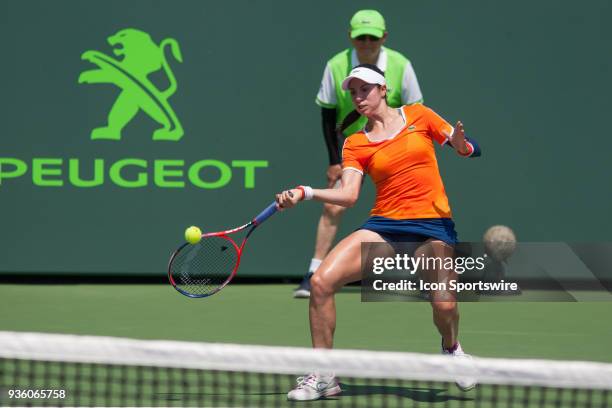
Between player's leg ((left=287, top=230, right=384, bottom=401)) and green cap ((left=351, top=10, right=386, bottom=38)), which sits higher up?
green cap ((left=351, top=10, right=386, bottom=38))

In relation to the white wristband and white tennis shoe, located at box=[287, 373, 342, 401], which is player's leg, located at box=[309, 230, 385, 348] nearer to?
white tennis shoe, located at box=[287, 373, 342, 401]

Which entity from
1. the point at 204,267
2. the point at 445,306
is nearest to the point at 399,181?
the point at 445,306

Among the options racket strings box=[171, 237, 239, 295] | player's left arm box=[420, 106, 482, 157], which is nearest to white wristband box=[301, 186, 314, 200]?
player's left arm box=[420, 106, 482, 157]

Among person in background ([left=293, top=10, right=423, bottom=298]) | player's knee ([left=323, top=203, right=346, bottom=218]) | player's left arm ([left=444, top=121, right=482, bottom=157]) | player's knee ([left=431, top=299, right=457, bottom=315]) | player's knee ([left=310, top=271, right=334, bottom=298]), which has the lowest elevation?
player's knee ([left=431, top=299, right=457, bottom=315])

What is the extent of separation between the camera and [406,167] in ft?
15.5

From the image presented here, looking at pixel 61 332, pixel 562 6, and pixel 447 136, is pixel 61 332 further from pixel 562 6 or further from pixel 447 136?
pixel 562 6

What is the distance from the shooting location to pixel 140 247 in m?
7.32

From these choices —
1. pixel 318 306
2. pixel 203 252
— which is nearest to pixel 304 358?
pixel 318 306

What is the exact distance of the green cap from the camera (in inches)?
257

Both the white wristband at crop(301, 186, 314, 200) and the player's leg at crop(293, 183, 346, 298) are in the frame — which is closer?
the white wristband at crop(301, 186, 314, 200)

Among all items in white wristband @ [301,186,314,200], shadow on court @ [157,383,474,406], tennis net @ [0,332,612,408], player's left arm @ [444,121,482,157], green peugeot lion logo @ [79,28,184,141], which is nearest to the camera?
tennis net @ [0,332,612,408]

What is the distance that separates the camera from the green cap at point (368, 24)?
21.4 feet

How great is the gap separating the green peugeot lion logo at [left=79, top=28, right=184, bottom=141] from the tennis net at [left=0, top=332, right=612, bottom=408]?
2.35 meters

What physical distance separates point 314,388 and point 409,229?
2.26 feet
